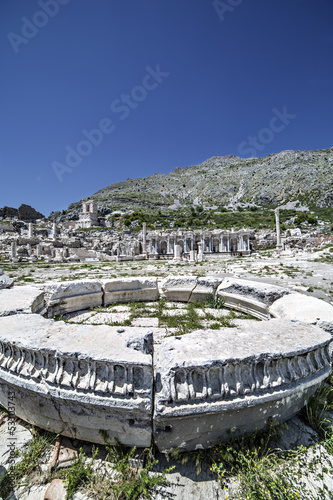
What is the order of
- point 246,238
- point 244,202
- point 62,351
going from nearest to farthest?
point 62,351
point 246,238
point 244,202

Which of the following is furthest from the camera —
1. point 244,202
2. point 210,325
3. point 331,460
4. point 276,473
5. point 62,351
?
point 244,202

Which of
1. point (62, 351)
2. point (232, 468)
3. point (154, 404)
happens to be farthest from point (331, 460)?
point (62, 351)

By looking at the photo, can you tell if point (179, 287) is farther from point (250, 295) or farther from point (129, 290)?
point (250, 295)

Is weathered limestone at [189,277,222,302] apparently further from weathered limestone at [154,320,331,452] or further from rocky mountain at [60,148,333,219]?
rocky mountain at [60,148,333,219]

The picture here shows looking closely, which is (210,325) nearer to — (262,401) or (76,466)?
(262,401)

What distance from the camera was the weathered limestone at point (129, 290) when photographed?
18.9 feet

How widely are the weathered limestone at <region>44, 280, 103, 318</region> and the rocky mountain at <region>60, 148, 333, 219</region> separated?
274 ft

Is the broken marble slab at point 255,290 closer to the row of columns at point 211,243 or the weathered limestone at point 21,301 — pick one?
the weathered limestone at point 21,301

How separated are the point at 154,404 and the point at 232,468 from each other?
0.80 meters

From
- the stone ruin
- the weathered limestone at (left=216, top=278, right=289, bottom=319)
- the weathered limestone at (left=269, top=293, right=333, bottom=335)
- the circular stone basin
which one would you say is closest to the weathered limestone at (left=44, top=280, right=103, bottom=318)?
the circular stone basin

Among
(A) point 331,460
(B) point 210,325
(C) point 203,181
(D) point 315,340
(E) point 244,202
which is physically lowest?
(A) point 331,460

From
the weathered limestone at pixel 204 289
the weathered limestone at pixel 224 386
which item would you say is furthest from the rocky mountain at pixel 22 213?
the weathered limestone at pixel 224 386

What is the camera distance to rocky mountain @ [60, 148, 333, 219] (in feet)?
276

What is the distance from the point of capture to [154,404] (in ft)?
6.67
